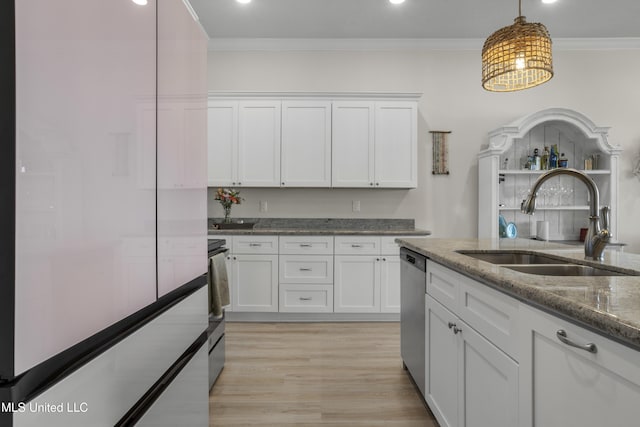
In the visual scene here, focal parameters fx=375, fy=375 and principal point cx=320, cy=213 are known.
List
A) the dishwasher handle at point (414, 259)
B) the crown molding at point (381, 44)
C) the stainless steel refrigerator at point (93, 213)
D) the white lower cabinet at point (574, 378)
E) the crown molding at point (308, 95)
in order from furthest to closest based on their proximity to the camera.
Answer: the crown molding at point (381, 44) → the crown molding at point (308, 95) → the dishwasher handle at point (414, 259) → the white lower cabinet at point (574, 378) → the stainless steel refrigerator at point (93, 213)

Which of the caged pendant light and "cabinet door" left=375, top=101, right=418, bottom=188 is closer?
the caged pendant light

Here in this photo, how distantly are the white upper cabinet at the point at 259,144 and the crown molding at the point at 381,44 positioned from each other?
0.80 meters

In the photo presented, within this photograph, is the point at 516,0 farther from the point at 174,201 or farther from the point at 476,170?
the point at 174,201

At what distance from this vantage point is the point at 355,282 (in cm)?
371

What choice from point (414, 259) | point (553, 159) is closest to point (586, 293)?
point (414, 259)

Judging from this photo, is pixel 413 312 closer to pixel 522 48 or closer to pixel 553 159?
pixel 522 48

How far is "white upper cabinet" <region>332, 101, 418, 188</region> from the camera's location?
13.0 feet

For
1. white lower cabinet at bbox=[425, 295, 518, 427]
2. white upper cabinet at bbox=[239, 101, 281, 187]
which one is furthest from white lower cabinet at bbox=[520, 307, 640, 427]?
white upper cabinet at bbox=[239, 101, 281, 187]

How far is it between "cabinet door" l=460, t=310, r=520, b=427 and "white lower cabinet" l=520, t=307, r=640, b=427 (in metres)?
0.09

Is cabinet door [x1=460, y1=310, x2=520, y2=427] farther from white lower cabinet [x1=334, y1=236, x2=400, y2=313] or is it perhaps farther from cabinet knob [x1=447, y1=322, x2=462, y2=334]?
white lower cabinet [x1=334, y1=236, x2=400, y2=313]

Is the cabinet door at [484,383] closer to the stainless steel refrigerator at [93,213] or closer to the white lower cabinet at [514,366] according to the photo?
the white lower cabinet at [514,366]

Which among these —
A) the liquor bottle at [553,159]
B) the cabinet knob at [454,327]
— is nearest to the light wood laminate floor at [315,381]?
the cabinet knob at [454,327]

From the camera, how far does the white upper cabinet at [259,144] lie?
13.0 feet

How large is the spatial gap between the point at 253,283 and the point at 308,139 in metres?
1.59
